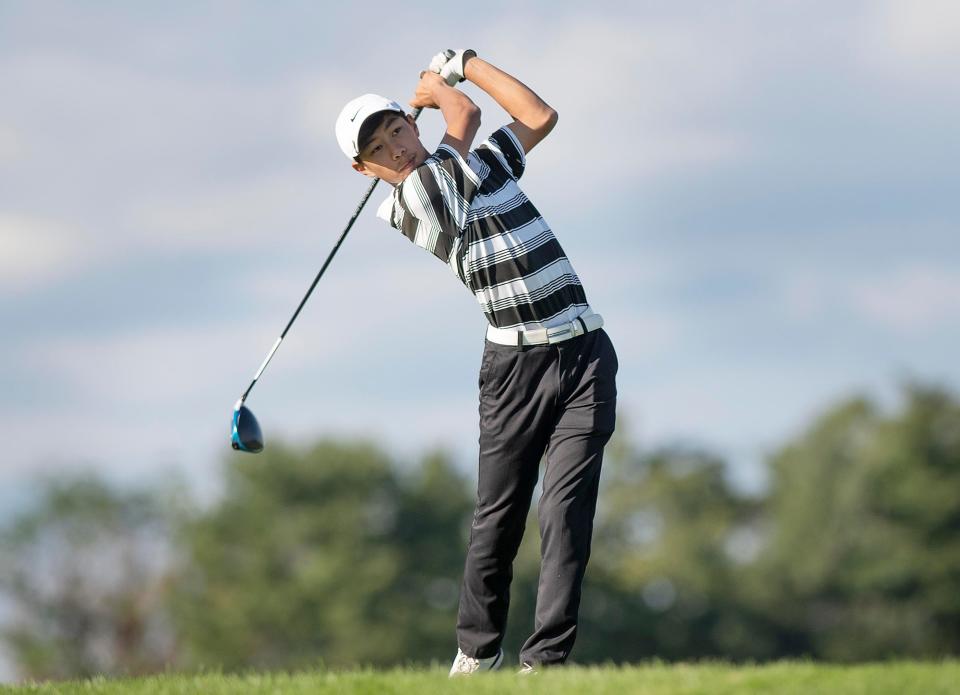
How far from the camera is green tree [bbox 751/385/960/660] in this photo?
5409 centimetres

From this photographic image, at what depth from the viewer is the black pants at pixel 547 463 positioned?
7.11 m

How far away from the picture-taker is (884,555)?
54.8m

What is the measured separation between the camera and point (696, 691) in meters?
5.82

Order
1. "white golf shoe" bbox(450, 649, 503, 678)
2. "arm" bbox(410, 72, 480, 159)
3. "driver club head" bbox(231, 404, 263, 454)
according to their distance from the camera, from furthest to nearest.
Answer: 1. "driver club head" bbox(231, 404, 263, 454)
2. "white golf shoe" bbox(450, 649, 503, 678)
3. "arm" bbox(410, 72, 480, 159)

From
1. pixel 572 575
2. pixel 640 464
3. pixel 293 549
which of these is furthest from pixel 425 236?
pixel 640 464

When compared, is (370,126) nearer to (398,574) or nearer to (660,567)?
Answer: (398,574)

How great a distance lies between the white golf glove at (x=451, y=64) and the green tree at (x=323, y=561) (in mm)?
44371

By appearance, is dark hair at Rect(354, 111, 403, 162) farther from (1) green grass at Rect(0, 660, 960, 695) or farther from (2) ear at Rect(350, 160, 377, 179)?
(1) green grass at Rect(0, 660, 960, 695)

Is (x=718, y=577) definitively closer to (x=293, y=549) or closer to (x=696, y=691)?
(x=293, y=549)

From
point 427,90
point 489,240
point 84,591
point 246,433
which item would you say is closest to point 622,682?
point 489,240

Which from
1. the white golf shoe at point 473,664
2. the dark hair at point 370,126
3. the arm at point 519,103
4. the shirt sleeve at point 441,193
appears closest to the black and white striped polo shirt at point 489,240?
the shirt sleeve at point 441,193

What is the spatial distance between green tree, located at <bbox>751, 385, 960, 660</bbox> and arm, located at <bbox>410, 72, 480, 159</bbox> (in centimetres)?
4977

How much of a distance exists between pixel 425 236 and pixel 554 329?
819mm

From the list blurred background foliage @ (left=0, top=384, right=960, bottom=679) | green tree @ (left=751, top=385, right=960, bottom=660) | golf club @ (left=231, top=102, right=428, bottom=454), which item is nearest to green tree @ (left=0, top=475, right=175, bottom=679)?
blurred background foliage @ (left=0, top=384, right=960, bottom=679)
